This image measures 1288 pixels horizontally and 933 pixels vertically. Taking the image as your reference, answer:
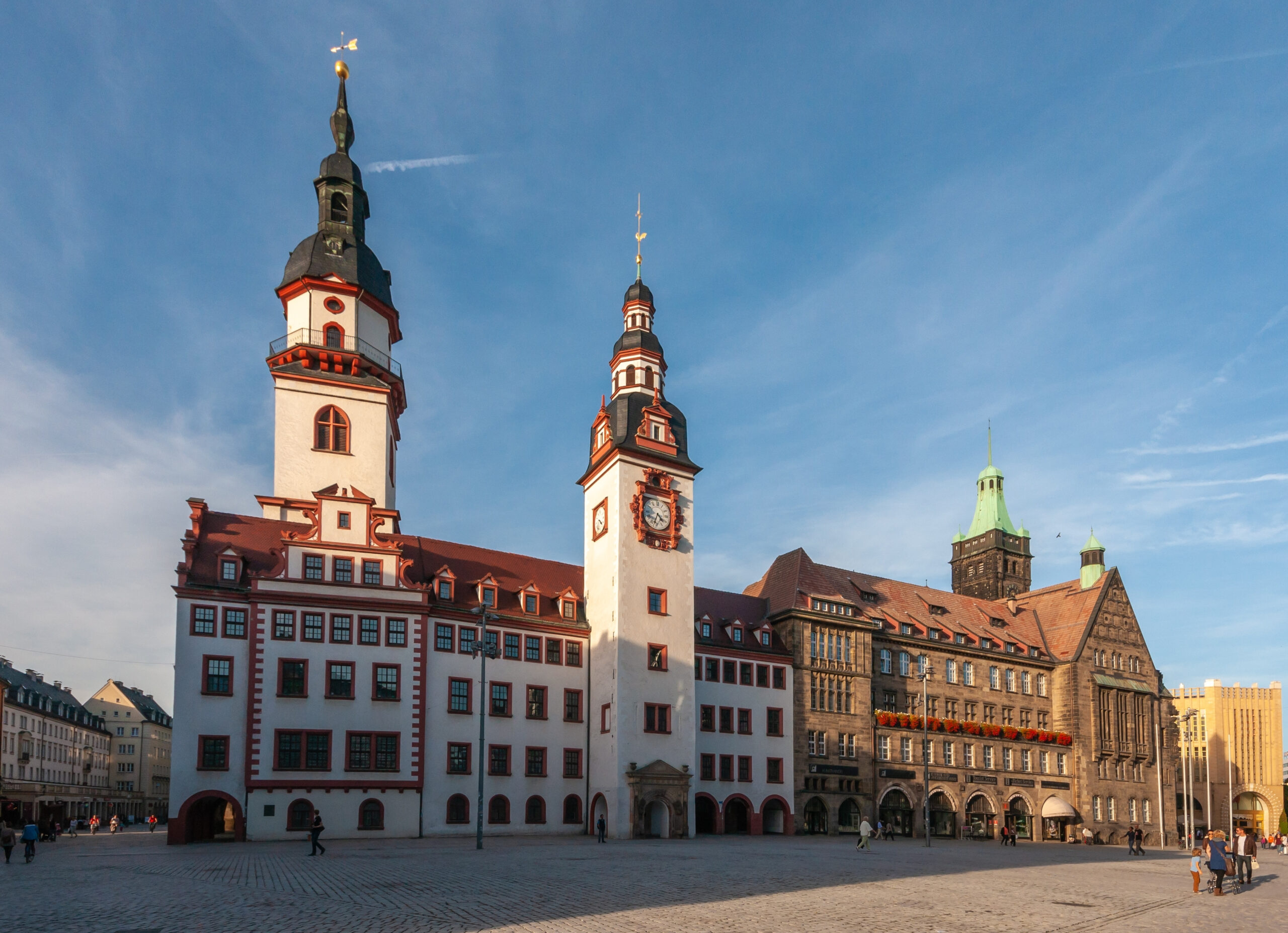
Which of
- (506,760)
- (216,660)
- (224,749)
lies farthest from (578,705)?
(216,660)

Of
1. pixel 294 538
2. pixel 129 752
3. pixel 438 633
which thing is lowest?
pixel 129 752

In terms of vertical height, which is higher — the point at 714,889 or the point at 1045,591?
the point at 1045,591

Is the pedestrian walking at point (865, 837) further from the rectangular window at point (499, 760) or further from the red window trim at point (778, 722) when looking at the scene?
the rectangular window at point (499, 760)

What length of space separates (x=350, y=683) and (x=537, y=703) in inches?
436

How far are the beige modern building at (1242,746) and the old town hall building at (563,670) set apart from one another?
188 ft

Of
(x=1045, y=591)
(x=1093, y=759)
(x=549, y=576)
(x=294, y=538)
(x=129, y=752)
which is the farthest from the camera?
(x=129, y=752)

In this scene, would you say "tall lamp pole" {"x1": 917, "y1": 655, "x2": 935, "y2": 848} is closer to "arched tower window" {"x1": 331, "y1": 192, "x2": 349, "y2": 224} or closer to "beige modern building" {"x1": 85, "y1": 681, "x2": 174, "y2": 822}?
"arched tower window" {"x1": 331, "y1": 192, "x2": 349, "y2": 224}

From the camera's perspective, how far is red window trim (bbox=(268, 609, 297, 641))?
166ft

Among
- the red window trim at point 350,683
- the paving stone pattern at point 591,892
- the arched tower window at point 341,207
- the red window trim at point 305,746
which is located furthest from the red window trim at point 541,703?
the arched tower window at point 341,207

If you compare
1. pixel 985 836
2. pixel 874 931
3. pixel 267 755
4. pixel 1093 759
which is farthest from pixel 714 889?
pixel 1093 759

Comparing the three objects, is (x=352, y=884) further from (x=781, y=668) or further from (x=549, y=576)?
(x=781, y=668)

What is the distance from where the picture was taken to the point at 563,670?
59.6 m

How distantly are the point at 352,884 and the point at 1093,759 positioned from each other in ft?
233

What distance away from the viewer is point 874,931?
1911cm
